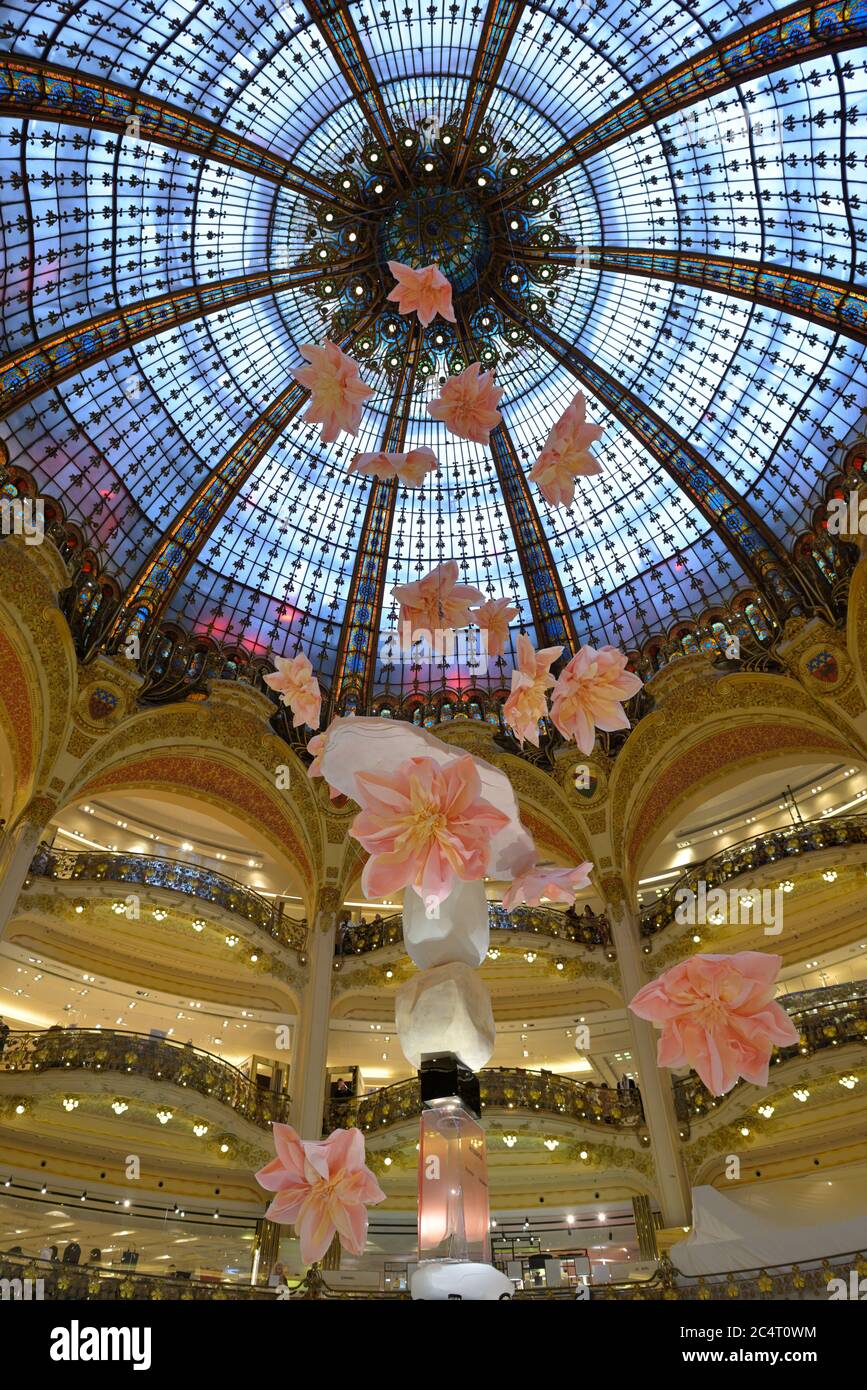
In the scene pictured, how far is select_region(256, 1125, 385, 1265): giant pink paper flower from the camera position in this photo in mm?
3871

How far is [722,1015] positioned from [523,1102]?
676 inches

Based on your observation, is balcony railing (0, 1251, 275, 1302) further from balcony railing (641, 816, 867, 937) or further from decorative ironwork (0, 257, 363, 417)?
decorative ironwork (0, 257, 363, 417)

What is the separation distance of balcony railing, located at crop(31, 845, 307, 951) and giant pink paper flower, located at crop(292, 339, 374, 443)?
52.7 ft

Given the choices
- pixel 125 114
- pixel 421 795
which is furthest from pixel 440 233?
pixel 421 795

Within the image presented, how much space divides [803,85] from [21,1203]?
89.2ft

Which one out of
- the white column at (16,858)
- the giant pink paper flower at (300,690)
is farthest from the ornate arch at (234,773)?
the giant pink paper flower at (300,690)

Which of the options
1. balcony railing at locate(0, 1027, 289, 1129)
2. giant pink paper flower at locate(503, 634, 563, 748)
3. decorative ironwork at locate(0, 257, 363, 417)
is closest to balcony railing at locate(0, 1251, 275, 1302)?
balcony railing at locate(0, 1027, 289, 1129)

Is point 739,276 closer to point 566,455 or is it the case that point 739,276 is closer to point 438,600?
point 566,455

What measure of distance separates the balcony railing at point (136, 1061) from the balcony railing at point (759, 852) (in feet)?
33.3

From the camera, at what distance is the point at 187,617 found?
23.1m

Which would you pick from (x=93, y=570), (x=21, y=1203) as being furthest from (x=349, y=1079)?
(x=93, y=570)

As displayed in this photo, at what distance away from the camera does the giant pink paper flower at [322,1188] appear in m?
3.87
